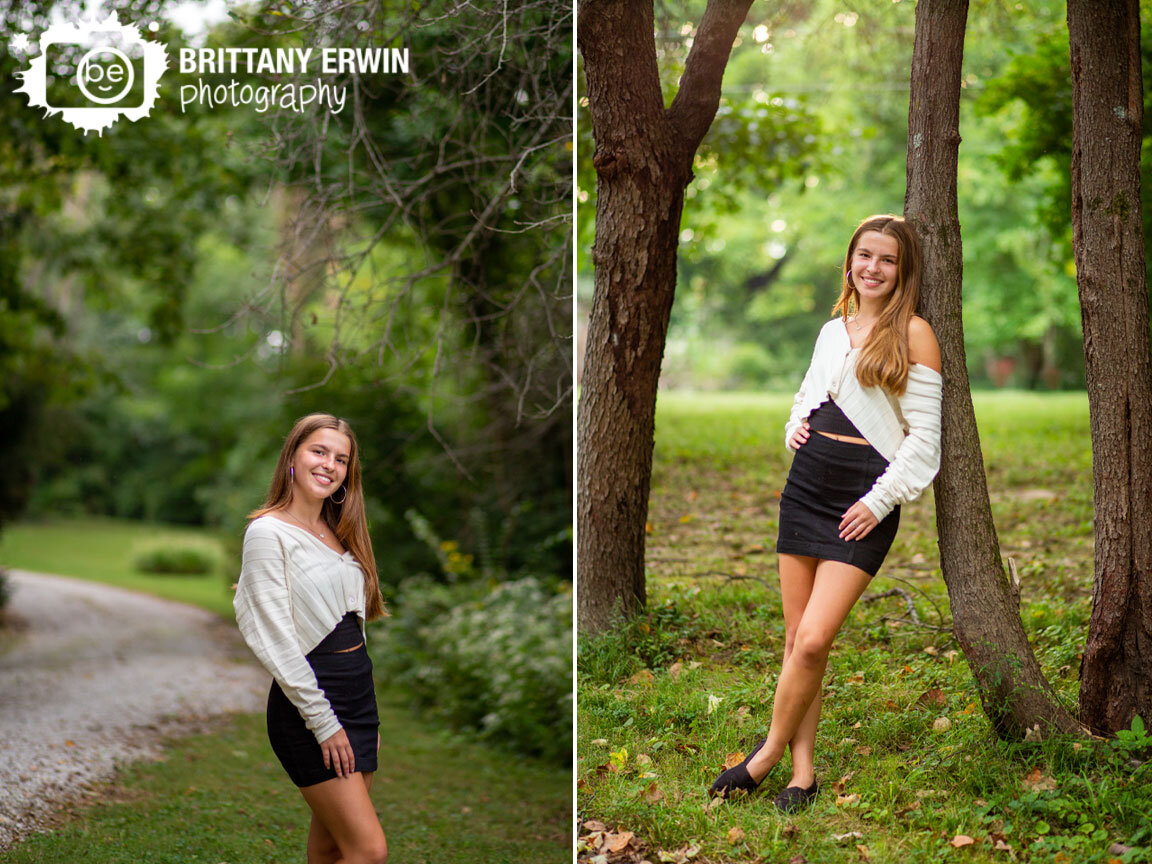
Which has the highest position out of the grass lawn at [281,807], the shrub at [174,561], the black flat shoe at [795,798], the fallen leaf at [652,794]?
the black flat shoe at [795,798]

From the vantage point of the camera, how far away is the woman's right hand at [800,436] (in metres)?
3.21

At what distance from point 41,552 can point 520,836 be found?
16.9m

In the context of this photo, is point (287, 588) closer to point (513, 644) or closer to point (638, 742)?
point (638, 742)

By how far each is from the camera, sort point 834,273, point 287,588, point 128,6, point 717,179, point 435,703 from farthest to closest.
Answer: point 435,703, point 717,179, point 128,6, point 834,273, point 287,588

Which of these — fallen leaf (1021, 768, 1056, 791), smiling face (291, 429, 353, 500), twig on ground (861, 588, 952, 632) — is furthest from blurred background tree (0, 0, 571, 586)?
fallen leaf (1021, 768, 1056, 791)

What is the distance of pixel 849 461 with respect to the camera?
3.08 m

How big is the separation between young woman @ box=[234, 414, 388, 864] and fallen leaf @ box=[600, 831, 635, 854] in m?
0.72

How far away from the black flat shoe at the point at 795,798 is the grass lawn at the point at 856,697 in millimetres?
31

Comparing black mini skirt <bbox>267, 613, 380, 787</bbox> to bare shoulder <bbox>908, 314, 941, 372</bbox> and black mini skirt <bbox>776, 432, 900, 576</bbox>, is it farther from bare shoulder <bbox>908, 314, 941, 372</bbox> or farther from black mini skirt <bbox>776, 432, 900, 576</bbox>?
bare shoulder <bbox>908, 314, 941, 372</bbox>

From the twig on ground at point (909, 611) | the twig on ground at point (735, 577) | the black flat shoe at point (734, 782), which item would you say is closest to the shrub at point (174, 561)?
the twig on ground at point (735, 577)

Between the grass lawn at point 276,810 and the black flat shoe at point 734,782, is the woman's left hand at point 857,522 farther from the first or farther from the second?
the grass lawn at point 276,810

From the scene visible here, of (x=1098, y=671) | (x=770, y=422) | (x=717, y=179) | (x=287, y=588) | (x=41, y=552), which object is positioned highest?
(x=717, y=179)

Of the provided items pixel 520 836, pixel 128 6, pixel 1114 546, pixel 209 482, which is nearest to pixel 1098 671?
pixel 1114 546

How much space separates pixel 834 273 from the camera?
382 centimetres
